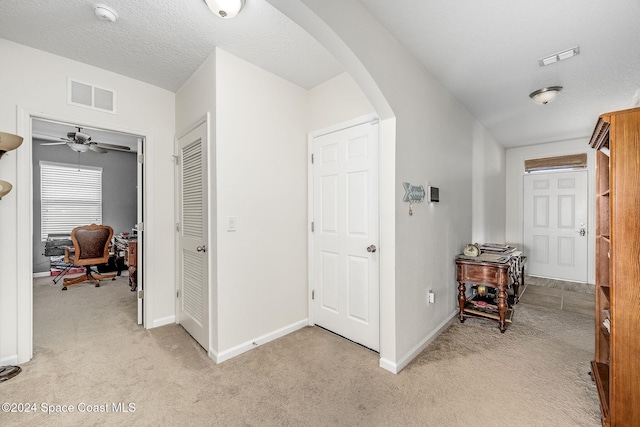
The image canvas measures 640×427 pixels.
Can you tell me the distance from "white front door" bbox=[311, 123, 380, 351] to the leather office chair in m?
4.10

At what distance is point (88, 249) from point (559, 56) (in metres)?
6.64

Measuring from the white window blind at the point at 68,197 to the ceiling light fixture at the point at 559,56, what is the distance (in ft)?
24.7

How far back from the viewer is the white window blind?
17.2 ft

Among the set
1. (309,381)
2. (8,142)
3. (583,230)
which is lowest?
(309,381)

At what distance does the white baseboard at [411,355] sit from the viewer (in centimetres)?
209

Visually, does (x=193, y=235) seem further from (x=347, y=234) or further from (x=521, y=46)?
(x=521, y=46)

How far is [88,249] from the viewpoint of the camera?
15.1 feet

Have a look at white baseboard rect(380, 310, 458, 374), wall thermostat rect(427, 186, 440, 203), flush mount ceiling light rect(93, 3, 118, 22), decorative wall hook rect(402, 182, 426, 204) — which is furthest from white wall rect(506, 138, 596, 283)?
flush mount ceiling light rect(93, 3, 118, 22)

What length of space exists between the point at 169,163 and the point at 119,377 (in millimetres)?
2033

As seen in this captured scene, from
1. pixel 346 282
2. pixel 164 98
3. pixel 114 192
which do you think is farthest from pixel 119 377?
pixel 114 192

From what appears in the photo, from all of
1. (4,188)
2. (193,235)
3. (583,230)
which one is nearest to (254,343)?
(193,235)

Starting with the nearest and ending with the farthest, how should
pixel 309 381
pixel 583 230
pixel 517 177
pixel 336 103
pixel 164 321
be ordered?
pixel 309 381 → pixel 336 103 → pixel 164 321 → pixel 583 230 → pixel 517 177

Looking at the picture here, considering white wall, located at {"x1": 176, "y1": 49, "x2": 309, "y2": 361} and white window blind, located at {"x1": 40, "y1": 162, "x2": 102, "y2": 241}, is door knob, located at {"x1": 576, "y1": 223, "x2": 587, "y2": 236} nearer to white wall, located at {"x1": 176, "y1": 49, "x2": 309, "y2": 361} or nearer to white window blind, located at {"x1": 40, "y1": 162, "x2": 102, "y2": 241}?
white wall, located at {"x1": 176, "y1": 49, "x2": 309, "y2": 361}

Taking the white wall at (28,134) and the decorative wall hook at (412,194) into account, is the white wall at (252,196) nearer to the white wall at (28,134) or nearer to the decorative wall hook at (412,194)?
the white wall at (28,134)
